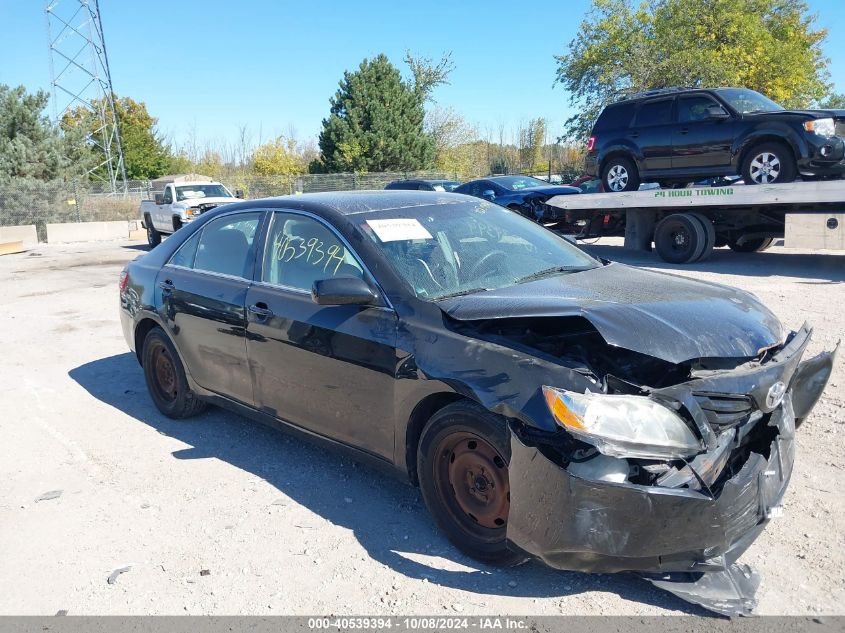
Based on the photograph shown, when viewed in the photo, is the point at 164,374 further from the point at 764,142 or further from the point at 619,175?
the point at 619,175

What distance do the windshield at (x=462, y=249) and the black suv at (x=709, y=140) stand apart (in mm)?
7587

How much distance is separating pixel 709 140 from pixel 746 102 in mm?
781

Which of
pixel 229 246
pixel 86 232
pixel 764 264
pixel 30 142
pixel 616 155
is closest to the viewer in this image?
pixel 229 246

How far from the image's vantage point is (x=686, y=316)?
3.08 meters

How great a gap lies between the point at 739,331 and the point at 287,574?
7.61ft

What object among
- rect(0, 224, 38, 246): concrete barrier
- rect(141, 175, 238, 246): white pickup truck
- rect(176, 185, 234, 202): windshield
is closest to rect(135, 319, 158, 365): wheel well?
rect(141, 175, 238, 246): white pickup truck

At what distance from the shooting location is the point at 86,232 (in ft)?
85.3

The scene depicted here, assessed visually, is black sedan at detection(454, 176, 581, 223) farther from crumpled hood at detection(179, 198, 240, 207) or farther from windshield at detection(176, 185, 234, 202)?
windshield at detection(176, 185, 234, 202)

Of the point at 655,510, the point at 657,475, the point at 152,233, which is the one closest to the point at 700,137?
the point at 657,475

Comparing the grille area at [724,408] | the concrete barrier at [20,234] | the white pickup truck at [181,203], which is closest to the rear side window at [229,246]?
the grille area at [724,408]

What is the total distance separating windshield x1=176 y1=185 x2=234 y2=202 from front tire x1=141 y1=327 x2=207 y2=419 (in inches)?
611

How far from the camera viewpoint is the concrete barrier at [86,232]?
25.2 m

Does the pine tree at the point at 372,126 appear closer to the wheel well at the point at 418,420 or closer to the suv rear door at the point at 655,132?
the suv rear door at the point at 655,132

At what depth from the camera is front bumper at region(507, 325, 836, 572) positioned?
2600 millimetres
